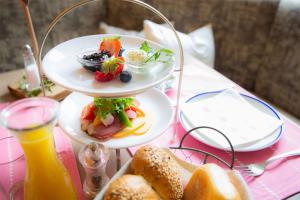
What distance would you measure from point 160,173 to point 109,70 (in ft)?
0.91

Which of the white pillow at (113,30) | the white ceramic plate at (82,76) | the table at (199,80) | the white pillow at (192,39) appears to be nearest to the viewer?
the white ceramic plate at (82,76)

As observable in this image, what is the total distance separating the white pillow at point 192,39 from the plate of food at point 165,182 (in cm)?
104

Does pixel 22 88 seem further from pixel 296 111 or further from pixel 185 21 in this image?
pixel 296 111

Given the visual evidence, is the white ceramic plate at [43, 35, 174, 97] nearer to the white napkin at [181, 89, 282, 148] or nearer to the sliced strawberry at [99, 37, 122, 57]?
the sliced strawberry at [99, 37, 122, 57]

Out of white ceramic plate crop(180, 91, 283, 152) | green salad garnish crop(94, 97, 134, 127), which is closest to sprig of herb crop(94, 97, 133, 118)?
green salad garnish crop(94, 97, 134, 127)

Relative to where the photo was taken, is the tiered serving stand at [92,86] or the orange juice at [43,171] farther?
the tiered serving stand at [92,86]

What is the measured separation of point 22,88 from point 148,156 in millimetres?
695

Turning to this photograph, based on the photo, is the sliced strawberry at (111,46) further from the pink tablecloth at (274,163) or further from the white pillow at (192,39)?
the white pillow at (192,39)

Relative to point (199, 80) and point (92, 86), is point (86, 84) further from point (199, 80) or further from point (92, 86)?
point (199, 80)

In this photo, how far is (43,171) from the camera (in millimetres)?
526

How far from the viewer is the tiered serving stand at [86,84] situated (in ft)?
1.98

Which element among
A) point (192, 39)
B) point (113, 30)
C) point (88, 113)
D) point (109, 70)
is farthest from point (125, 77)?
point (113, 30)

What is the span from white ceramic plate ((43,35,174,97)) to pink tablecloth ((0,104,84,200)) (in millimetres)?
237

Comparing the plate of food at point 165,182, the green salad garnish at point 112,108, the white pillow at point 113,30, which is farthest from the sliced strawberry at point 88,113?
the white pillow at point 113,30
